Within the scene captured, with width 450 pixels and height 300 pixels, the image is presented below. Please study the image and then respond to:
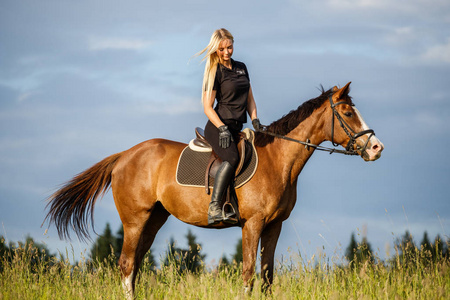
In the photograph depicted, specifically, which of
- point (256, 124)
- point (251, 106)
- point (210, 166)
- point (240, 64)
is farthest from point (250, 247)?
point (240, 64)

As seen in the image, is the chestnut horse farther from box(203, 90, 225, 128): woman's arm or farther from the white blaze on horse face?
box(203, 90, 225, 128): woman's arm

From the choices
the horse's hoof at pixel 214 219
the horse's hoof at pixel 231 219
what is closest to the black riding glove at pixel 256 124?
the horse's hoof at pixel 231 219

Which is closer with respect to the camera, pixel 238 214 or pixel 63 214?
pixel 238 214

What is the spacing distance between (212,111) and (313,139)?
1541 millimetres

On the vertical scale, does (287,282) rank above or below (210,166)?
below

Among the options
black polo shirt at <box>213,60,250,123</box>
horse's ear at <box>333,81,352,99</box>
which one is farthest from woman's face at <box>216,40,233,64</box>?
horse's ear at <box>333,81,352,99</box>

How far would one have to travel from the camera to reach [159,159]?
26.7ft

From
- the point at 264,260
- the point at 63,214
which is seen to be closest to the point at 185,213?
the point at 264,260

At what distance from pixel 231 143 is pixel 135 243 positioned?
7.76ft

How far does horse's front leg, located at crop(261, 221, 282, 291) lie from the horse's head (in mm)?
1533

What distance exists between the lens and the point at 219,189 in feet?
23.5

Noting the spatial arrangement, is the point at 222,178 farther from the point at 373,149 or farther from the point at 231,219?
the point at 373,149

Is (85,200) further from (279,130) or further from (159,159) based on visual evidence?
(279,130)

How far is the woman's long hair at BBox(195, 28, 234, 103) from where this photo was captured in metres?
7.52
